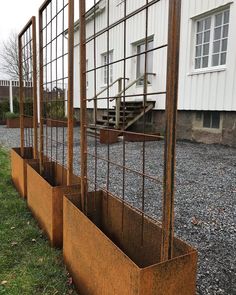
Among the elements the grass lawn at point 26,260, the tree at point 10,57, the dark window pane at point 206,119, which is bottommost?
the grass lawn at point 26,260

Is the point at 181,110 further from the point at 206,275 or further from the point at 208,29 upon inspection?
the point at 206,275

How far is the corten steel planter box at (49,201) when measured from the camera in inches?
88.0

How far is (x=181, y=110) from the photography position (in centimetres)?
806

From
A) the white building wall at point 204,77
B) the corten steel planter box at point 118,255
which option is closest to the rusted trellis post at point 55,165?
the corten steel planter box at point 118,255

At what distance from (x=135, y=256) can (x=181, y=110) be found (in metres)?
6.62

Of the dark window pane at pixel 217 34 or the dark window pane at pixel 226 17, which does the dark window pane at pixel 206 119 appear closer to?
the dark window pane at pixel 217 34

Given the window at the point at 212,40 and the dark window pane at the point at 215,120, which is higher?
the window at the point at 212,40

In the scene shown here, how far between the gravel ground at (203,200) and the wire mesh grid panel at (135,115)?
0.04m

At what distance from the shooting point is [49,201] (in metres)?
2.30

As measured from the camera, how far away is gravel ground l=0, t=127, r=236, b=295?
6.34ft

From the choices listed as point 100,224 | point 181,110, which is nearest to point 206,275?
point 100,224

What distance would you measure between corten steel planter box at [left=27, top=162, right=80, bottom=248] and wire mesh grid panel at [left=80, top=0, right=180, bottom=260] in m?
0.22

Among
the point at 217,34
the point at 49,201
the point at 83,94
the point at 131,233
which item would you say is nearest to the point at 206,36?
the point at 217,34

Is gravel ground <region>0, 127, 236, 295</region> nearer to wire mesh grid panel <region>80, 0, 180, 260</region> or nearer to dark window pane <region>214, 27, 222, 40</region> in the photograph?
wire mesh grid panel <region>80, 0, 180, 260</region>
